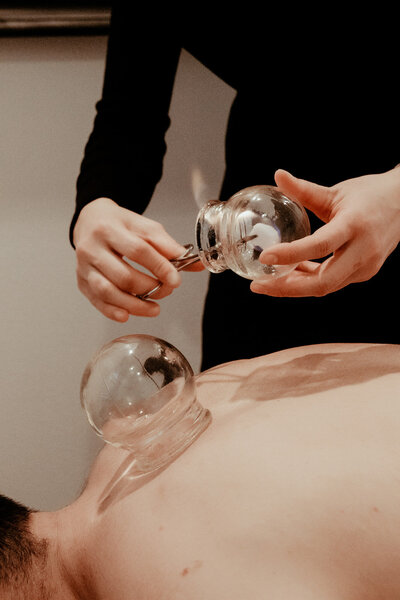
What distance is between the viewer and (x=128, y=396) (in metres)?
0.68

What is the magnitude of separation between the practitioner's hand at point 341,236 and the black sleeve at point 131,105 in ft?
1.12

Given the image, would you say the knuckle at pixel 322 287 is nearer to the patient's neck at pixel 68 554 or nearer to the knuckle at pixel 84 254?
the knuckle at pixel 84 254

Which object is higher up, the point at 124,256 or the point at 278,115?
the point at 278,115

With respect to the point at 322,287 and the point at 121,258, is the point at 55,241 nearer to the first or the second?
the point at 121,258

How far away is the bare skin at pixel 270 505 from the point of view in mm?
532

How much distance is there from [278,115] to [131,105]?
0.26 metres

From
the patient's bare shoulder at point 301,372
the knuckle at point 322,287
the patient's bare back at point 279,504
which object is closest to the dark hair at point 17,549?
the patient's bare back at point 279,504

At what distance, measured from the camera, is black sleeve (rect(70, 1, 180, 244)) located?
87 centimetres

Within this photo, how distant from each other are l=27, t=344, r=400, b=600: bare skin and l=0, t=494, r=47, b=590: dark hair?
0.03 meters

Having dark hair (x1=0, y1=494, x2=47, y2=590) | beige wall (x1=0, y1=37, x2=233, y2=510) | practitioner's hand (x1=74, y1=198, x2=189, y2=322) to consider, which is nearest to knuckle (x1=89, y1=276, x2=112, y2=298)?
practitioner's hand (x1=74, y1=198, x2=189, y2=322)

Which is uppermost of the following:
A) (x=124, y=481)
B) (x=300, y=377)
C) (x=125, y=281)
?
(x=125, y=281)

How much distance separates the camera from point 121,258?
713 mm

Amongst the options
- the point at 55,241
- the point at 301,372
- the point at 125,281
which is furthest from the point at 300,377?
the point at 55,241

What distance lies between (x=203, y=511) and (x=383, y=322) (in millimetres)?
518
